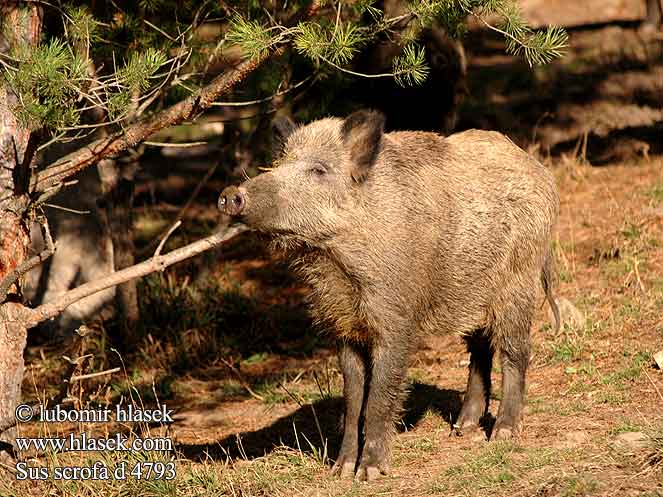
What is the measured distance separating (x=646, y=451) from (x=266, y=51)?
7.97ft

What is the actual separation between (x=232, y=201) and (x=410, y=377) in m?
2.74

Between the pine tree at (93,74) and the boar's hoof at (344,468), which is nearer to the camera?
the pine tree at (93,74)

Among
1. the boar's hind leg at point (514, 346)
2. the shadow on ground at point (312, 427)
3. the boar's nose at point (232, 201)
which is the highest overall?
the boar's nose at point (232, 201)

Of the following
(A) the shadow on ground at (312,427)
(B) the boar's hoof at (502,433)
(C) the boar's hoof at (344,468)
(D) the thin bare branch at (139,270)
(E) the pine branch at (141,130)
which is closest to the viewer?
(D) the thin bare branch at (139,270)

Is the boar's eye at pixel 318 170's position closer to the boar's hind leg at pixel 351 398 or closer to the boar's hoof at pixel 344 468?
the boar's hind leg at pixel 351 398

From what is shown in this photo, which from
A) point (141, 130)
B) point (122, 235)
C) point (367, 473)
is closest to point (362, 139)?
point (141, 130)

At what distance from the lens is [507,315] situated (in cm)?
586

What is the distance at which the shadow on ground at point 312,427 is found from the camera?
619cm

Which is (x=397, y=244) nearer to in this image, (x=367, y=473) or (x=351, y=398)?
(x=351, y=398)

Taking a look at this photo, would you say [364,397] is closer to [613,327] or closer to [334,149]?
[334,149]

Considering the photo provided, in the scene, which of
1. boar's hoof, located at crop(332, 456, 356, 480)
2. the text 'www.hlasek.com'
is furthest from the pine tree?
boar's hoof, located at crop(332, 456, 356, 480)

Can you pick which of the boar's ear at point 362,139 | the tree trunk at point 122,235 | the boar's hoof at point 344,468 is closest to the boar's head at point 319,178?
the boar's ear at point 362,139

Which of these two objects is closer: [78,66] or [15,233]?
[78,66]

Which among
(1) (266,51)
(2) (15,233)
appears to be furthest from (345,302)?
(2) (15,233)
